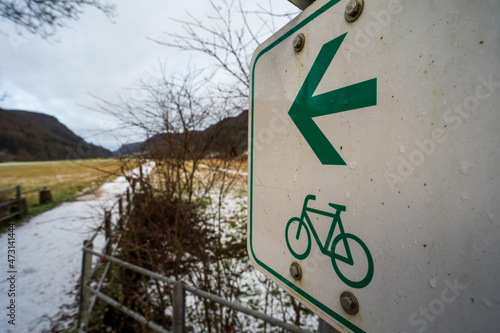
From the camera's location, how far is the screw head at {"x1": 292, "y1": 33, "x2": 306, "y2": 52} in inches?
27.7

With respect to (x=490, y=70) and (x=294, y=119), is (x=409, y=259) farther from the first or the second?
(x=294, y=119)

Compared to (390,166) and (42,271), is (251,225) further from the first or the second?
(42,271)

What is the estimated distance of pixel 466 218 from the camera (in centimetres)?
38

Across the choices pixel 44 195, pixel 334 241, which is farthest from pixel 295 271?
pixel 44 195

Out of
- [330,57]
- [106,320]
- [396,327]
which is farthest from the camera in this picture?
[106,320]

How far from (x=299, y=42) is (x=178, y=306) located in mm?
2264

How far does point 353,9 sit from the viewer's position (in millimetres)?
555

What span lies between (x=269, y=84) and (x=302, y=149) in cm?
30

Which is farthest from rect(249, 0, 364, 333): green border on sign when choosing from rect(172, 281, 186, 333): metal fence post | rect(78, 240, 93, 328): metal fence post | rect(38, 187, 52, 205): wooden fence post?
rect(38, 187, 52, 205): wooden fence post

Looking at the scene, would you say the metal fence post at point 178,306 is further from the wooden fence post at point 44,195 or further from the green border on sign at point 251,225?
Result: the wooden fence post at point 44,195

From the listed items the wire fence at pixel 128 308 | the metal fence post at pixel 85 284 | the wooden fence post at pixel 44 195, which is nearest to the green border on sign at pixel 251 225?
the wire fence at pixel 128 308

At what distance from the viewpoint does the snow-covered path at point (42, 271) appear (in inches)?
141

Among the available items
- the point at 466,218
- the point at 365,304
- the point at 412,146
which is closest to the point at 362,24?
the point at 412,146

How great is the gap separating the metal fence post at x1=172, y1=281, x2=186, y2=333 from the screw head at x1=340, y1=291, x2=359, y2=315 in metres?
1.81
